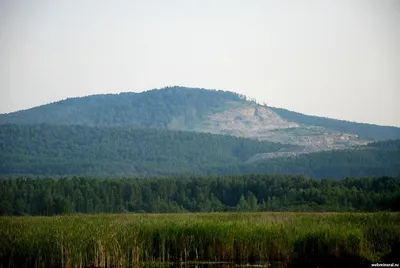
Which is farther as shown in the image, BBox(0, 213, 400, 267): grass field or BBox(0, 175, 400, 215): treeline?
BBox(0, 175, 400, 215): treeline

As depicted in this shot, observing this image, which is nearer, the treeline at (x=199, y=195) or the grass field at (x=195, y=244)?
the grass field at (x=195, y=244)

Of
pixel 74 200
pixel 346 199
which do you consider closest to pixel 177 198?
pixel 74 200

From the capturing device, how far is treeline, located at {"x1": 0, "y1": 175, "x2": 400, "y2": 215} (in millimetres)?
81000

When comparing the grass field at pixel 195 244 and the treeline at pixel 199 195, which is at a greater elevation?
the grass field at pixel 195 244

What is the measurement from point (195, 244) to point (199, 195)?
64.1 meters

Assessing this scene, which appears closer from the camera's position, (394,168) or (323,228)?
(323,228)

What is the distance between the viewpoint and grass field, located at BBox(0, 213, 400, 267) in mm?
32844

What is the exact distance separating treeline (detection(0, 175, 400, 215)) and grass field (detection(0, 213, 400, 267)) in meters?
37.5

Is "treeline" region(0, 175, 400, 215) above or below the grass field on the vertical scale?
below

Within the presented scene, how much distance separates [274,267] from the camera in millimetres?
33719

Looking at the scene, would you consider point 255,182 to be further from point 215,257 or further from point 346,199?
point 215,257

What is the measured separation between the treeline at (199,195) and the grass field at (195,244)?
37497 mm

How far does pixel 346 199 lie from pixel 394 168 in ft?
375

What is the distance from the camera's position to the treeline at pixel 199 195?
81000 mm
